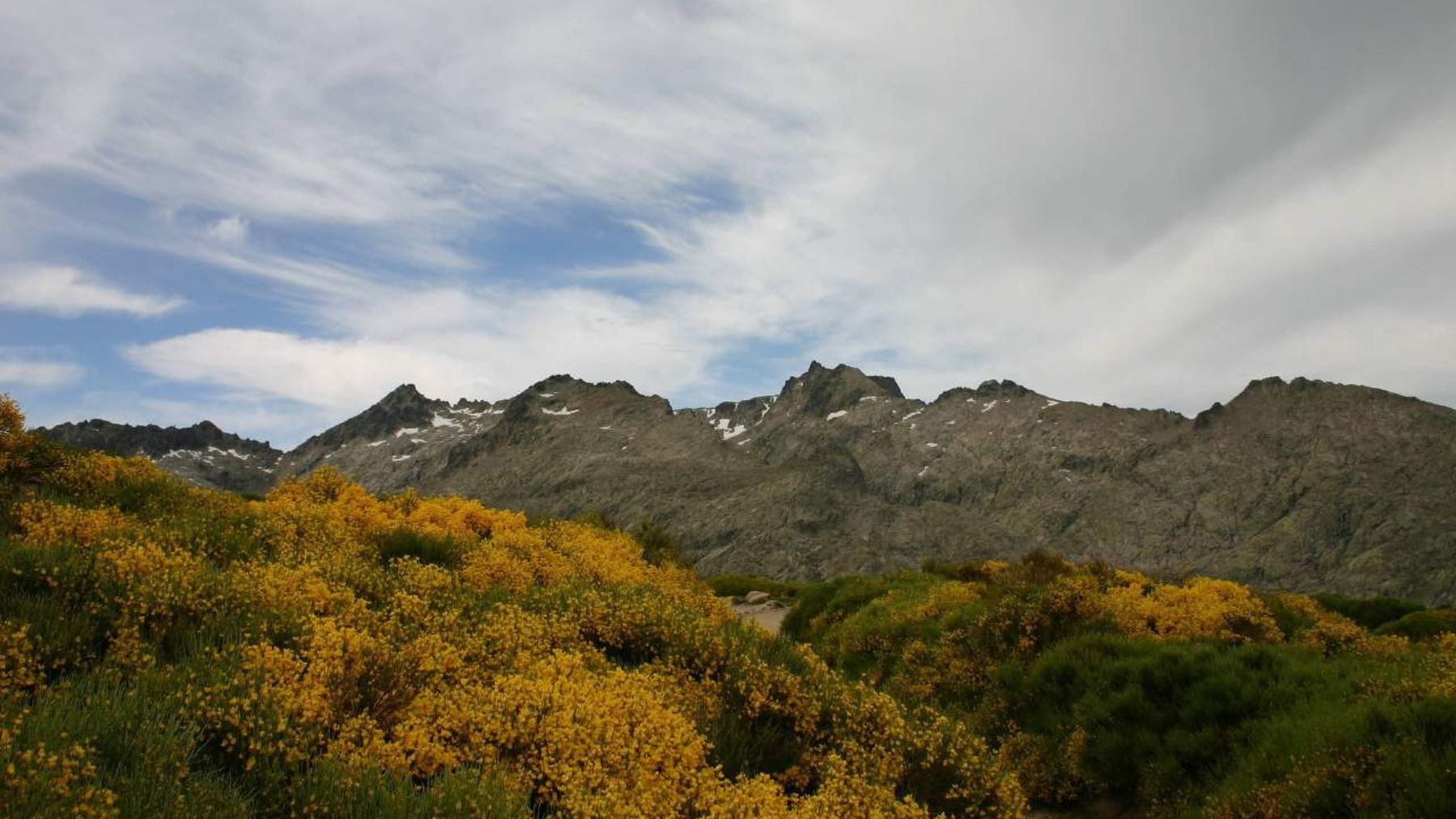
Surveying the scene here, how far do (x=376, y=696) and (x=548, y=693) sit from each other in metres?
1.51

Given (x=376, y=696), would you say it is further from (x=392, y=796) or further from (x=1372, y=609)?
(x=1372, y=609)

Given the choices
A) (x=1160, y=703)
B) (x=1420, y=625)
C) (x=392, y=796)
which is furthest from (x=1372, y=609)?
(x=392, y=796)

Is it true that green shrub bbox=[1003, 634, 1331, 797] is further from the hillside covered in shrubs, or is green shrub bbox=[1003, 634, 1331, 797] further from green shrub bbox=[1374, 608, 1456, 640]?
green shrub bbox=[1374, 608, 1456, 640]

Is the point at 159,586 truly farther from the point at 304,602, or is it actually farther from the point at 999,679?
the point at 999,679

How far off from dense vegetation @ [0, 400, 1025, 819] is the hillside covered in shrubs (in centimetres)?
4

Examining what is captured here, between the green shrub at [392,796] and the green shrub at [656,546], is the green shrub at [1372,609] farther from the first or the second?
the green shrub at [392,796]

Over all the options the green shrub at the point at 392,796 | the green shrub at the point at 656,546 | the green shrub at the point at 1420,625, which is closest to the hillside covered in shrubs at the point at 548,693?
the green shrub at the point at 392,796

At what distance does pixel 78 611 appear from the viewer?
724cm

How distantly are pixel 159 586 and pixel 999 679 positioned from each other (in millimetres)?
13791

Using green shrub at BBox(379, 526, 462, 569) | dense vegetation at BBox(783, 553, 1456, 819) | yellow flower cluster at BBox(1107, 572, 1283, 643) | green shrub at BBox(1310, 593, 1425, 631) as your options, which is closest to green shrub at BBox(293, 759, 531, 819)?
dense vegetation at BBox(783, 553, 1456, 819)

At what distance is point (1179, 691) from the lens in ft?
42.3

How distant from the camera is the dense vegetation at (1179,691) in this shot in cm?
925

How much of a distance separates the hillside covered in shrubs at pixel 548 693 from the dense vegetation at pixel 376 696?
4 centimetres

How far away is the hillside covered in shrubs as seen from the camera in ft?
18.1
